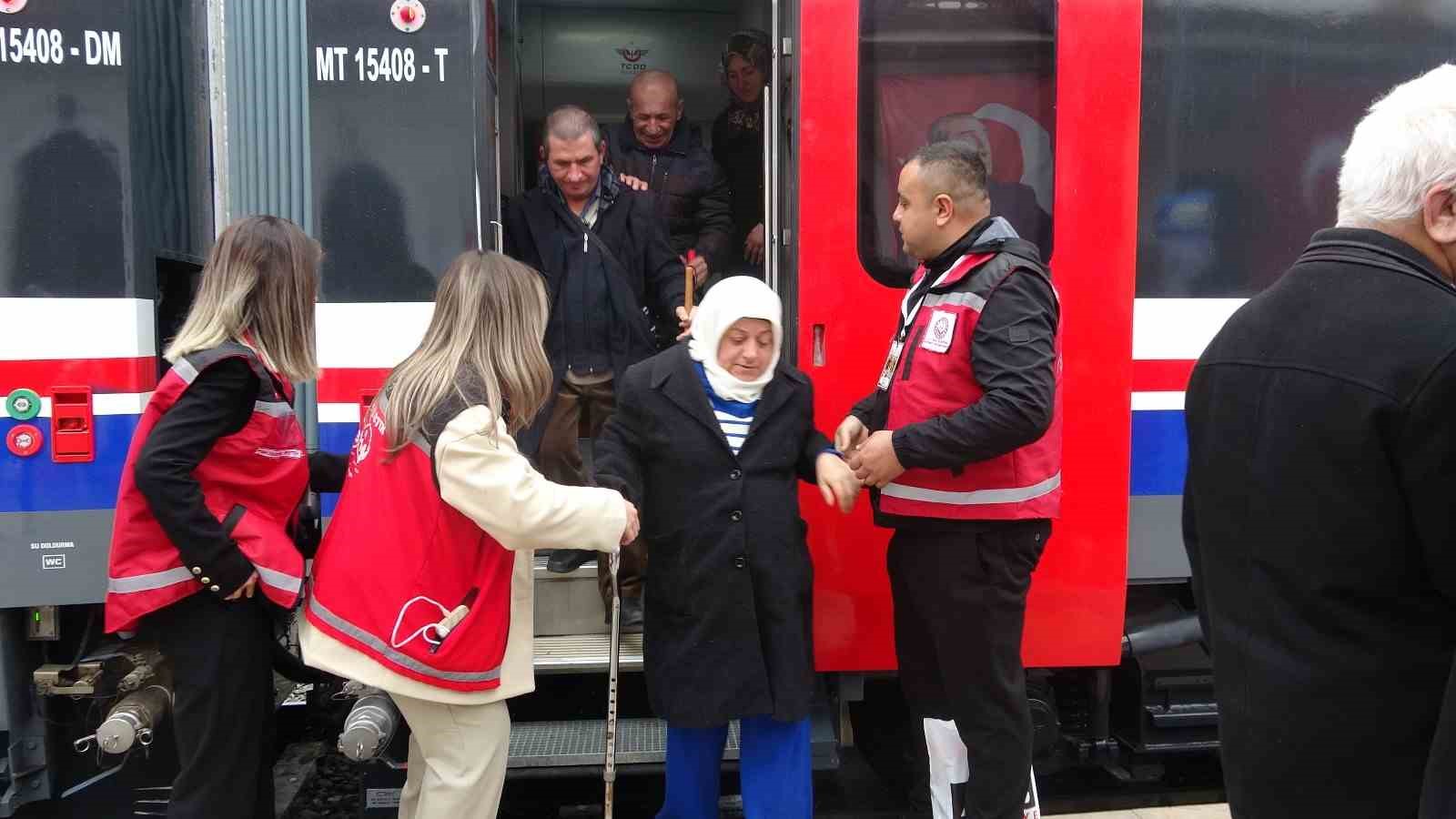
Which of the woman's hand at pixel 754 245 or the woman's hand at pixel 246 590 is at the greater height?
the woman's hand at pixel 754 245

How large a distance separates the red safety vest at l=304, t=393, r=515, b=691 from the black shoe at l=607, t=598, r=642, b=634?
1.09 meters

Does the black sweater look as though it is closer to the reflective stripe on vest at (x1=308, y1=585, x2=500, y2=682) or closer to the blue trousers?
the reflective stripe on vest at (x1=308, y1=585, x2=500, y2=682)

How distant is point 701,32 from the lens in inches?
201

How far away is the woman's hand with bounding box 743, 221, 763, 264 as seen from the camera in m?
4.50

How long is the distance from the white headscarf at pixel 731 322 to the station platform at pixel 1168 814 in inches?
77.2

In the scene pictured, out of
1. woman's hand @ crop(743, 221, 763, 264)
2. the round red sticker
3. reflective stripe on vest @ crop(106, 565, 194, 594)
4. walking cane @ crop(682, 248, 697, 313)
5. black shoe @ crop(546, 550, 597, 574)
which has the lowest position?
black shoe @ crop(546, 550, 597, 574)

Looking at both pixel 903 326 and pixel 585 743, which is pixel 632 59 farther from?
pixel 585 743

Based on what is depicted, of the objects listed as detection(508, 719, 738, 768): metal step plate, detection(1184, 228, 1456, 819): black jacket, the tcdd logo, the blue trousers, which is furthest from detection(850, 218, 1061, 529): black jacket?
the tcdd logo

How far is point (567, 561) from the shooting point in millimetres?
3531

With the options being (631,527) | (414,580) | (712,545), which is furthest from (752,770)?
(414,580)

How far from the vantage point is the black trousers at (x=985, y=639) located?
2.69m

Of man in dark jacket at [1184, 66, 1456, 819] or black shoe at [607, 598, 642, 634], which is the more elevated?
man in dark jacket at [1184, 66, 1456, 819]

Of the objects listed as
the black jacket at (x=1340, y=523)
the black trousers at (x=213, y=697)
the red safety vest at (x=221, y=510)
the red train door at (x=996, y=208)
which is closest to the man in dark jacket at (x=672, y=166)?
the red train door at (x=996, y=208)

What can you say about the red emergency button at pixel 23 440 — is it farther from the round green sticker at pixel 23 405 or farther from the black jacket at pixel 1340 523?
the black jacket at pixel 1340 523
